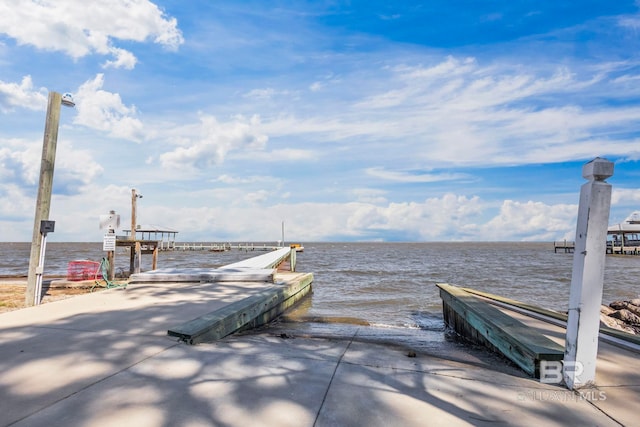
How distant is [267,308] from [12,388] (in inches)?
181

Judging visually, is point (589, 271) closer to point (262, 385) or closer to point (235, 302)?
point (262, 385)

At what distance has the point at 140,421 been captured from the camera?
97.7 inches

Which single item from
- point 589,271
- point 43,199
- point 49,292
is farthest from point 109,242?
point 589,271

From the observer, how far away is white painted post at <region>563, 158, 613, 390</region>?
10.4ft

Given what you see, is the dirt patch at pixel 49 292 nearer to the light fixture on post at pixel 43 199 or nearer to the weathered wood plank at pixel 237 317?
the light fixture on post at pixel 43 199

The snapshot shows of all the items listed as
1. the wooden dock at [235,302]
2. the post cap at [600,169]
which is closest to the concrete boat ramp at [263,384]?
the wooden dock at [235,302]

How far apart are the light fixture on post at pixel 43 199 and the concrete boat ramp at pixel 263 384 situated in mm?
2326

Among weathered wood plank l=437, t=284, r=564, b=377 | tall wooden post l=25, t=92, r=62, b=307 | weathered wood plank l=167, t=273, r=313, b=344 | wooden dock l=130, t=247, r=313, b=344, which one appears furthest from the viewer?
tall wooden post l=25, t=92, r=62, b=307

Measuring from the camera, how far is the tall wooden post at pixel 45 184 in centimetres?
702

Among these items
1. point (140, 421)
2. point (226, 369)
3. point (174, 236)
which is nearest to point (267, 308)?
point (226, 369)

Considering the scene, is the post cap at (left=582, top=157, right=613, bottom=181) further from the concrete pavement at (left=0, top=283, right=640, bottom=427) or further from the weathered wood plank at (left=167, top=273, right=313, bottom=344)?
the weathered wood plank at (left=167, top=273, right=313, bottom=344)

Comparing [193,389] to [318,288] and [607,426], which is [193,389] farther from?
[318,288]

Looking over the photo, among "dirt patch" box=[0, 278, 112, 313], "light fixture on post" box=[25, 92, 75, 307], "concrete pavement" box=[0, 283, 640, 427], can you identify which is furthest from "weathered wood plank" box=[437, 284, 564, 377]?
"dirt patch" box=[0, 278, 112, 313]

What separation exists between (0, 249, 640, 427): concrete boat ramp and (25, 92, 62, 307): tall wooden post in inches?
92.0
